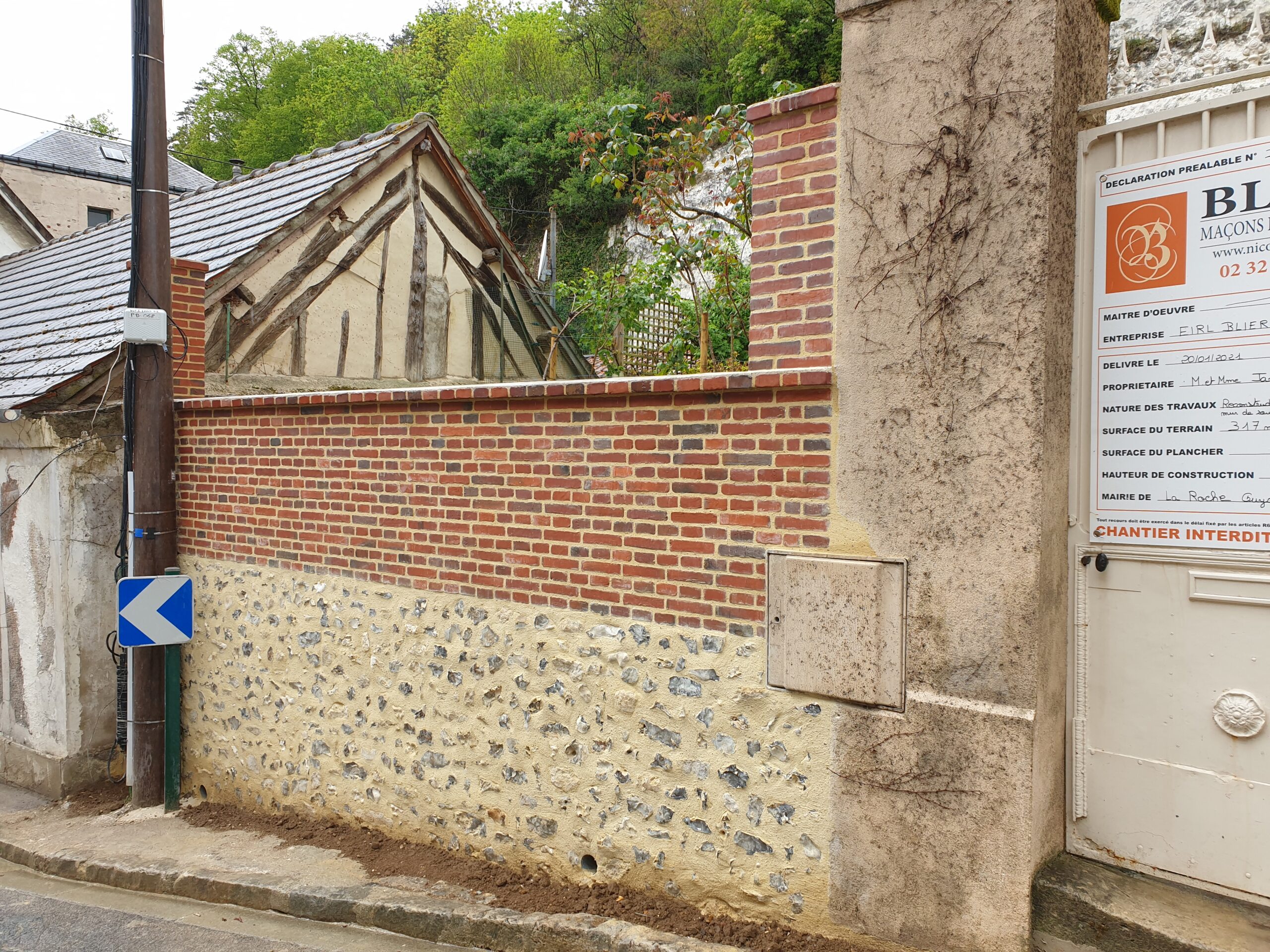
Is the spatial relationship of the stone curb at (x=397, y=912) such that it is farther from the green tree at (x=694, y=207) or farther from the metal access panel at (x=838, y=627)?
the green tree at (x=694, y=207)

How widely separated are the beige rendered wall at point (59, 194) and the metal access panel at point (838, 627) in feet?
91.6

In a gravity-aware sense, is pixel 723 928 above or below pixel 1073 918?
below

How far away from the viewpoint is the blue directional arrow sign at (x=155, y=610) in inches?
237

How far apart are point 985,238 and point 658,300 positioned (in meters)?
6.94

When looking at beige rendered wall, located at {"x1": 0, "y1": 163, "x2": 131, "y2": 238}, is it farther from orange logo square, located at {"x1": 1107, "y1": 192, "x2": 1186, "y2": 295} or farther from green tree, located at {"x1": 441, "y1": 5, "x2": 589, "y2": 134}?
orange logo square, located at {"x1": 1107, "y1": 192, "x2": 1186, "y2": 295}

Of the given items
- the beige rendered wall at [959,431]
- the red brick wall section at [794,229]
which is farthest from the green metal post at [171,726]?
the beige rendered wall at [959,431]

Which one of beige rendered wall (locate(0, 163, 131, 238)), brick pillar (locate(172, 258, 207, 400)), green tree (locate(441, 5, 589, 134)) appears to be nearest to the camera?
brick pillar (locate(172, 258, 207, 400))

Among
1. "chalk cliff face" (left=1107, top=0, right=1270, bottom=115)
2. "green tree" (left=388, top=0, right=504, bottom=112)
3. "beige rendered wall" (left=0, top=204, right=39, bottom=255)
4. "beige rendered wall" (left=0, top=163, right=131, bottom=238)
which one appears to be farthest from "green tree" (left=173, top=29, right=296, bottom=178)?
"chalk cliff face" (left=1107, top=0, right=1270, bottom=115)

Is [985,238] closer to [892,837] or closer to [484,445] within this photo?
[892,837]

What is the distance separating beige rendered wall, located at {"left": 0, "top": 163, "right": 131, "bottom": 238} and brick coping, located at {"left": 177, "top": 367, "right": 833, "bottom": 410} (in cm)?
2485

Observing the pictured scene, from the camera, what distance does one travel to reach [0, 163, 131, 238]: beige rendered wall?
84.5ft

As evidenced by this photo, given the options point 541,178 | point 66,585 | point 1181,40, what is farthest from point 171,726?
point 541,178

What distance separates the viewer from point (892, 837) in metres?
3.43

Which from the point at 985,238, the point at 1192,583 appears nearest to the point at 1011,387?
the point at 985,238
